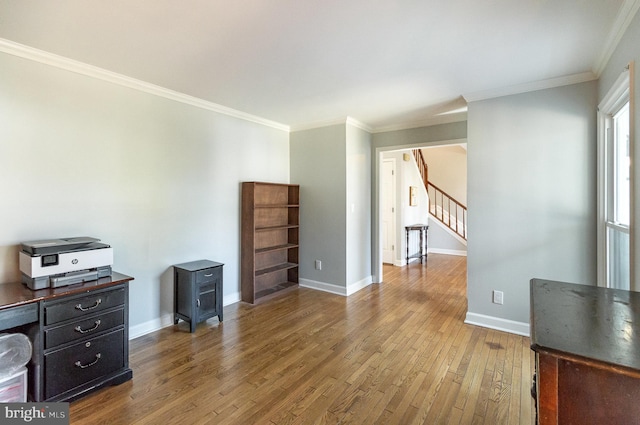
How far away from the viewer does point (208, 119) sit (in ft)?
11.7

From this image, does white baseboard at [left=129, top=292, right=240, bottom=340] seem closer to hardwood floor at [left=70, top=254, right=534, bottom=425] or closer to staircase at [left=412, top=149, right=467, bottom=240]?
hardwood floor at [left=70, top=254, right=534, bottom=425]

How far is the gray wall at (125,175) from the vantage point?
226cm

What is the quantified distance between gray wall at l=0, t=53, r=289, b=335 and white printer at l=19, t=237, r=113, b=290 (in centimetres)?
36

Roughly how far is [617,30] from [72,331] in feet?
13.3

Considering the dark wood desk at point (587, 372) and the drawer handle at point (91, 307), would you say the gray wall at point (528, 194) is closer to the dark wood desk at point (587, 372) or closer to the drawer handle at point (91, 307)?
the dark wood desk at point (587, 372)

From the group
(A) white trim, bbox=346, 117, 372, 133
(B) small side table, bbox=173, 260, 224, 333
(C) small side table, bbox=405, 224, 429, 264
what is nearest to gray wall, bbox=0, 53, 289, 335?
(B) small side table, bbox=173, 260, 224, 333

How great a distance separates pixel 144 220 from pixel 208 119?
137 centimetres

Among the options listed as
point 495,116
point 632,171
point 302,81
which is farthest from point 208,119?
point 632,171

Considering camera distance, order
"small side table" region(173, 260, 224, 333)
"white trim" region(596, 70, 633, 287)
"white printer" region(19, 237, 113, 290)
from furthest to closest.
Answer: "small side table" region(173, 260, 224, 333), "white trim" region(596, 70, 633, 287), "white printer" region(19, 237, 113, 290)

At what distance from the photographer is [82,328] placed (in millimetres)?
2031

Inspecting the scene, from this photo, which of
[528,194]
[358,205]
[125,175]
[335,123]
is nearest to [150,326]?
[125,175]

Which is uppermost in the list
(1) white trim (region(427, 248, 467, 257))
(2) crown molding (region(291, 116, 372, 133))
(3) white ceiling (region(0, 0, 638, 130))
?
(2) crown molding (region(291, 116, 372, 133))

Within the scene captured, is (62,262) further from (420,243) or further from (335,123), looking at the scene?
Answer: (420,243)

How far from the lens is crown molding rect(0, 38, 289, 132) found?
223 centimetres
